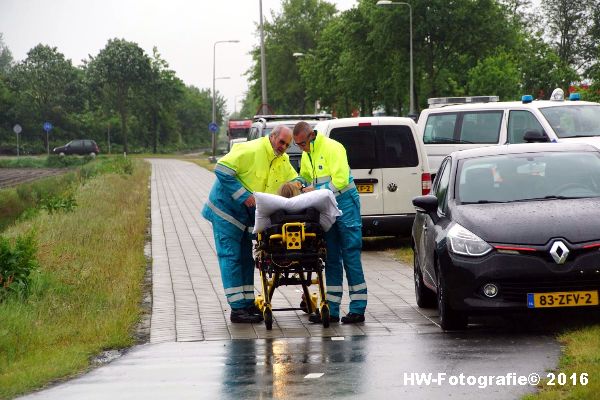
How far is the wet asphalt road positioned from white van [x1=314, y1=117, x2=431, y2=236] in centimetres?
472

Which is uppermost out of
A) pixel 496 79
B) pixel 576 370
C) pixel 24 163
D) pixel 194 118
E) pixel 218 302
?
pixel 496 79

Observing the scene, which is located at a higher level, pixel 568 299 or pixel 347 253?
pixel 347 253

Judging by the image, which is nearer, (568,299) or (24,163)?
(568,299)

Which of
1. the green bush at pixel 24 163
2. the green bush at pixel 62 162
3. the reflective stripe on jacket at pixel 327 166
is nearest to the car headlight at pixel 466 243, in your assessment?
the reflective stripe on jacket at pixel 327 166

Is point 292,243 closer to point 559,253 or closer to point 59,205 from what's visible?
point 559,253

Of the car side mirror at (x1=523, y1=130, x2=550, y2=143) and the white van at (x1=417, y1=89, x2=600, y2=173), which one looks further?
the white van at (x1=417, y1=89, x2=600, y2=173)

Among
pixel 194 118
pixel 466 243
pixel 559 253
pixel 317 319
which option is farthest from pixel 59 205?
pixel 194 118

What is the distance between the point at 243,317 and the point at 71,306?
1.68m

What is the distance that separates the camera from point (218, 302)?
12594 mm

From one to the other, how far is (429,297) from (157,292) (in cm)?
321

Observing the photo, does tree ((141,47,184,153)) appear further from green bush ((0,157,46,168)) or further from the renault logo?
the renault logo

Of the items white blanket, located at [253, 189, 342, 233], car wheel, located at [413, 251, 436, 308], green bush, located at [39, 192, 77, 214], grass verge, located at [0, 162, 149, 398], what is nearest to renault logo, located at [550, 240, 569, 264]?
white blanket, located at [253, 189, 342, 233]

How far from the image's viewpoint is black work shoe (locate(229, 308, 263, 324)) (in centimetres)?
1104

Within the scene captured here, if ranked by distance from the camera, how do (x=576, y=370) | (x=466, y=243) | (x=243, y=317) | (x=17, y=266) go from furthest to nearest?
(x=17, y=266)
(x=243, y=317)
(x=466, y=243)
(x=576, y=370)
